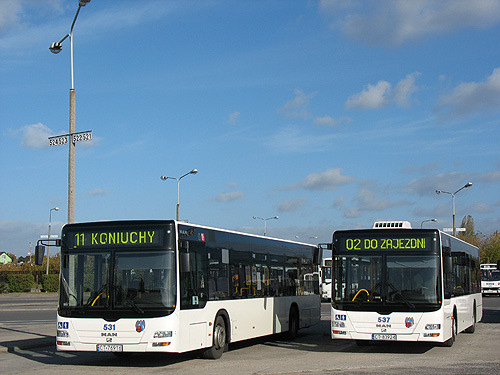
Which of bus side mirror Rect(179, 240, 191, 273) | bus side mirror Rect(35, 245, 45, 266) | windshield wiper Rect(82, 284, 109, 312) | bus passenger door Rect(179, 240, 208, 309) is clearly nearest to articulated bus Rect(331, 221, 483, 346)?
bus passenger door Rect(179, 240, 208, 309)

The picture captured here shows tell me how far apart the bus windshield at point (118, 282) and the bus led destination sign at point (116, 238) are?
0.16m

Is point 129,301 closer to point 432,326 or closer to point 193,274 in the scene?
point 193,274

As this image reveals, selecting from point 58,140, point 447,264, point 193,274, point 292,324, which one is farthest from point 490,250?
point 193,274

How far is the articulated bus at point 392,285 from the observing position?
1520 centimetres

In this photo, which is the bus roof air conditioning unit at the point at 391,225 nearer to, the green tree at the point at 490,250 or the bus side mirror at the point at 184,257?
the bus side mirror at the point at 184,257

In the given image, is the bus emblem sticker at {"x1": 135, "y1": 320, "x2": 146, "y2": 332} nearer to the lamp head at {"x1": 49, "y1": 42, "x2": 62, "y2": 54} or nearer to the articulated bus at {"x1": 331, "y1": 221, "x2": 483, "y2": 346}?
the articulated bus at {"x1": 331, "y1": 221, "x2": 483, "y2": 346}

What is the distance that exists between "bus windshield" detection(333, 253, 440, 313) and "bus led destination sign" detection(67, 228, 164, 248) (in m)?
4.70

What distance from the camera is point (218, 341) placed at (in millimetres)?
15008

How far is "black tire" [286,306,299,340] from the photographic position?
1994cm

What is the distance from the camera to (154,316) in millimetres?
13141

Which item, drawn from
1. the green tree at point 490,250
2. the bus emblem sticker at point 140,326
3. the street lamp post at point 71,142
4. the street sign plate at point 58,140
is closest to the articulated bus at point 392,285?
the bus emblem sticker at point 140,326

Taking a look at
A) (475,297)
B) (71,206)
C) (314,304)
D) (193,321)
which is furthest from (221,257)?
(475,297)

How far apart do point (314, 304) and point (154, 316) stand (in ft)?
33.0

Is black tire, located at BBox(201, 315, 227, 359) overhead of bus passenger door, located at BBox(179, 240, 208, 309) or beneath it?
beneath
